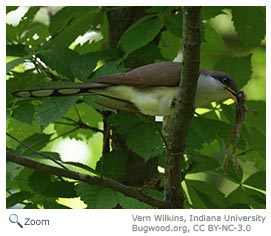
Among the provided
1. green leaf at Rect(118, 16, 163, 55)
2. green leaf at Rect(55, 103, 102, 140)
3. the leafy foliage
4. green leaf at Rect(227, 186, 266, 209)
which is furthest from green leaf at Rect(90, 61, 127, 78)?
green leaf at Rect(227, 186, 266, 209)

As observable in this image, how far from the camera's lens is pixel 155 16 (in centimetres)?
281

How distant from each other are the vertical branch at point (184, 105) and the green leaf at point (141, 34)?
0.51 metres

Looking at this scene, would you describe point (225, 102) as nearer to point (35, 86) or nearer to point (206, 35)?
point (206, 35)

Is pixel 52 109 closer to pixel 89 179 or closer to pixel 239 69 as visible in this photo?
pixel 89 179

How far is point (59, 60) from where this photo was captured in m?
2.69

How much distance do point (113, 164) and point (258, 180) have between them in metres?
0.63

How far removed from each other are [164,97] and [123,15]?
0.69 meters

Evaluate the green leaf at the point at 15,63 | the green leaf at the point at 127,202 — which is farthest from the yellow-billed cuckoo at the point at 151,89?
the green leaf at the point at 127,202

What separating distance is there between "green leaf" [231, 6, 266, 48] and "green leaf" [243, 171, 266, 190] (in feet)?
1.87

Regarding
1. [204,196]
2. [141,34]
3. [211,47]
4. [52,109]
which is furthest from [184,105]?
[211,47]

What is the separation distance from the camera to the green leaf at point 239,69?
294 cm

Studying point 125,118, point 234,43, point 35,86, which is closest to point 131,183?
point 125,118

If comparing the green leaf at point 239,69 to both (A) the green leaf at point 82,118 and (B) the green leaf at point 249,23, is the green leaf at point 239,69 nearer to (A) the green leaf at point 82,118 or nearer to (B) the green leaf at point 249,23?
(B) the green leaf at point 249,23

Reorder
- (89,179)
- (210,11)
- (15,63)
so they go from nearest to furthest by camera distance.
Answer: (89,179)
(15,63)
(210,11)
